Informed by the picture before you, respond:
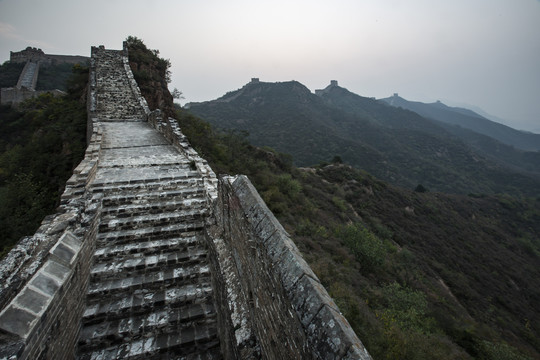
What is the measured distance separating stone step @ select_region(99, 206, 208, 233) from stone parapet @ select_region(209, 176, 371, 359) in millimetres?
1246

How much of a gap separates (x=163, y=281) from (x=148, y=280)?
0.76 feet

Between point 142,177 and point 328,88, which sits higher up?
point 328,88

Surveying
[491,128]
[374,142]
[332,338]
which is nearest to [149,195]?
[332,338]

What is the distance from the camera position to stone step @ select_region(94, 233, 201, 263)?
166 inches

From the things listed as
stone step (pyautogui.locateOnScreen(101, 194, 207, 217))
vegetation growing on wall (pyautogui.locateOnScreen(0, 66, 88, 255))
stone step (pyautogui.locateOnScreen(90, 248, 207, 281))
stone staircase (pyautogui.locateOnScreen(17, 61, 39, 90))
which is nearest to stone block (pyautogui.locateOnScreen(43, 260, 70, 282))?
stone step (pyautogui.locateOnScreen(90, 248, 207, 281))

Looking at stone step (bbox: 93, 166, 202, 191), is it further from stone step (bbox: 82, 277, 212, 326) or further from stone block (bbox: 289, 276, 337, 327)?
stone block (bbox: 289, 276, 337, 327)

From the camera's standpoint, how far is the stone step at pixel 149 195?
5.17 meters

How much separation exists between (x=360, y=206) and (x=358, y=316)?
1945 centimetres

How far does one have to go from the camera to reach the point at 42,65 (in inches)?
1539

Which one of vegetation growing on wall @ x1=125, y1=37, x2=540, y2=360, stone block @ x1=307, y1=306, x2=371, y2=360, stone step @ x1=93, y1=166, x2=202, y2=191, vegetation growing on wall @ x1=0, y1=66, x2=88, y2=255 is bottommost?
vegetation growing on wall @ x1=125, y1=37, x2=540, y2=360

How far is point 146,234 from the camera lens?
4.67 metres

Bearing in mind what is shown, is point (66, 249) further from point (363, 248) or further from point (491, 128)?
point (491, 128)

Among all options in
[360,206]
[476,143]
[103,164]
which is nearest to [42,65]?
[103,164]

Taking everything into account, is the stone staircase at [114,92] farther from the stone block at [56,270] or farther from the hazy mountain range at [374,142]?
the hazy mountain range at [374,142]
